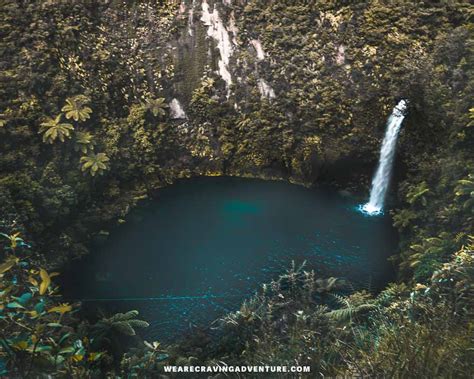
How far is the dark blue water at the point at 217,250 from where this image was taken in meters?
14.2

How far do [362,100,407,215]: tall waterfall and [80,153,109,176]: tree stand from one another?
9692mm

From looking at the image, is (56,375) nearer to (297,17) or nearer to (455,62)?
(455,62)

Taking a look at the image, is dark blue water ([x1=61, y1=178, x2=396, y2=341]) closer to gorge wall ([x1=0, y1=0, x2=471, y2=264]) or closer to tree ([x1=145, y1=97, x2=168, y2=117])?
gorge wall ([x1=0, y1=0, x2=471, y2=264])

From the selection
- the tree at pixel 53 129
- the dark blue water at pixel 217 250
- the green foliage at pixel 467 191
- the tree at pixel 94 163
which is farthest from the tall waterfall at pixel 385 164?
the tree at pixel 53 129

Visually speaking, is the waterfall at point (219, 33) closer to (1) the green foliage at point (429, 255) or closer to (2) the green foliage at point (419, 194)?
(2) the green foliage at point (419, 194)

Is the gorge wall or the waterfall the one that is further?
the waterfall

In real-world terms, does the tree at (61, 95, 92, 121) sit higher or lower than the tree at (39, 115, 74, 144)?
higher

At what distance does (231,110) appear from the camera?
21.0m

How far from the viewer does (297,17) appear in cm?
2003

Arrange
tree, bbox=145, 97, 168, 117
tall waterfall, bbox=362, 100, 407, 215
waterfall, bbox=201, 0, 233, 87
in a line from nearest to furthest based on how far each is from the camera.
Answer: tall waterfall, bbox=362, 100, 407, 215 < tree, bbox=145, 97, 168, 117 < waterfall, bbox=201, 0, 233, 87

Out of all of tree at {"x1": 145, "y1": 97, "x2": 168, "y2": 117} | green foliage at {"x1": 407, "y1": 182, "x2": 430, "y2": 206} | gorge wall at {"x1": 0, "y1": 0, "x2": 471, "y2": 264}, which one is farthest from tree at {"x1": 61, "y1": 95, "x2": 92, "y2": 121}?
green foliage at {"x1": 407, "y1": 182, "x2": 430, "y2": 206}

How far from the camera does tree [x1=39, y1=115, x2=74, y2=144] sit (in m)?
17.0

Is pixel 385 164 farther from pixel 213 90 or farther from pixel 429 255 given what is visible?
pixel 213 90

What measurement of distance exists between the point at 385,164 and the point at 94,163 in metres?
10.8
